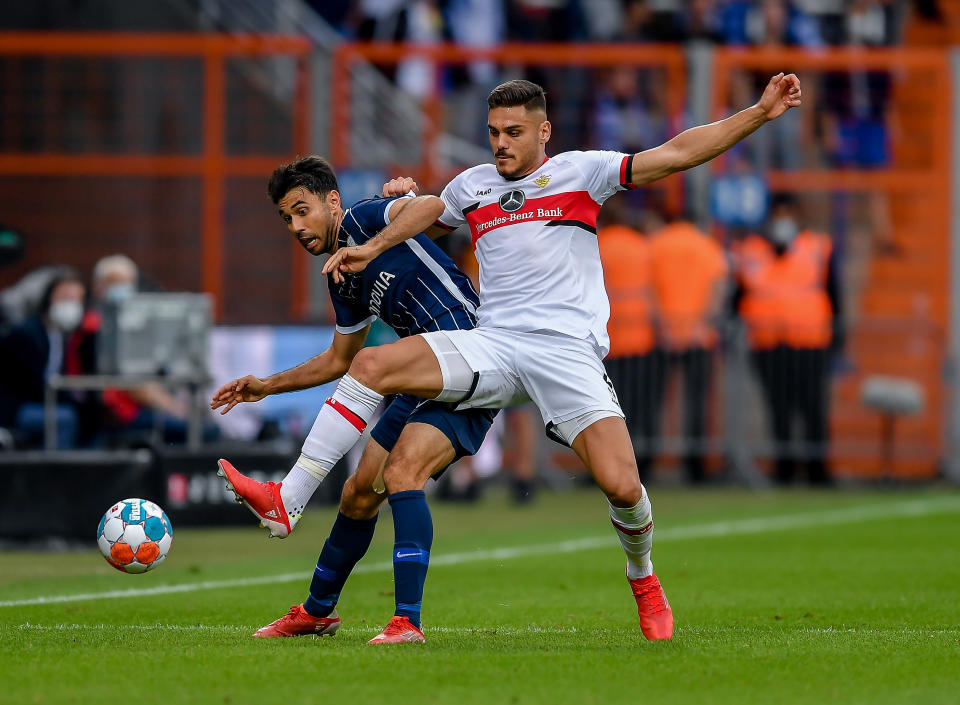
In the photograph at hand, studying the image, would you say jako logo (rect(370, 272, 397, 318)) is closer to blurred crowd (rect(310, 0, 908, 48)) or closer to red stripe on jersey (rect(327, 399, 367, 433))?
red stripe on jersey (rect(327, 399, 367, 433))

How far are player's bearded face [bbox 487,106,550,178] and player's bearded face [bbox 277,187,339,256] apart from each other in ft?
2.36

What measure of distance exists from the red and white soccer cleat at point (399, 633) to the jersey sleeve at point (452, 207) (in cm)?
162

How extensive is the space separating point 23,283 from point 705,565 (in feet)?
26.1

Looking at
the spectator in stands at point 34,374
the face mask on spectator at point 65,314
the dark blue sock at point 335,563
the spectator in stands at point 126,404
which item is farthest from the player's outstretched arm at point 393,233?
the face mask on spectator at point 65,314

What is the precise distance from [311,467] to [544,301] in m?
1.13

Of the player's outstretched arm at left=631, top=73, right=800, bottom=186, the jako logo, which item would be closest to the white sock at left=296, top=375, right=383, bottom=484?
the jako logo

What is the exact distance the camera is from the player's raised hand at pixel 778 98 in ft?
21.9

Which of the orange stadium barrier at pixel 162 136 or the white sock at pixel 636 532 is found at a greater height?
the orange stadium barrier at pixel 162 136

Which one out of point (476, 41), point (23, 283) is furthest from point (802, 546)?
point (476, 41)

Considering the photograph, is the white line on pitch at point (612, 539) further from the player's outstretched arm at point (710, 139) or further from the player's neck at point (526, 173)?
the player's outstretched arm at point (710, 139)

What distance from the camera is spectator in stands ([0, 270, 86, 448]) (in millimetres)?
13398

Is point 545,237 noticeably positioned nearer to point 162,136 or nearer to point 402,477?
point 402,477

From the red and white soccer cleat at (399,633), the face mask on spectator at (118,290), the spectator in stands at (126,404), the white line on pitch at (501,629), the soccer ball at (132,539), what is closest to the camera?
the red and white soccer cleat at (399,633)

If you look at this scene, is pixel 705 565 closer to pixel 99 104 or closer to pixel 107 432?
pixel 107 432
